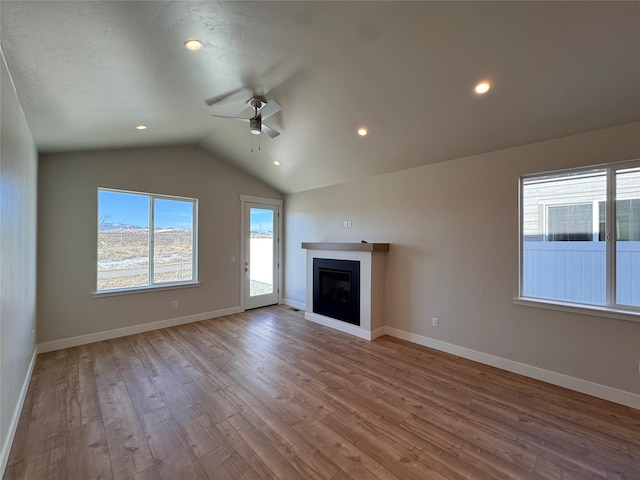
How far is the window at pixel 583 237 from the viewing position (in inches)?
101

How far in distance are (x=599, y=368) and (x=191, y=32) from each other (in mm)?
4543

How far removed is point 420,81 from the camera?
8.37ft

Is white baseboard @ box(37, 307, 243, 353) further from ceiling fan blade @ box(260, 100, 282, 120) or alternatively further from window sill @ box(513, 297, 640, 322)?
window sill @ box(513, 297, 640, 322)

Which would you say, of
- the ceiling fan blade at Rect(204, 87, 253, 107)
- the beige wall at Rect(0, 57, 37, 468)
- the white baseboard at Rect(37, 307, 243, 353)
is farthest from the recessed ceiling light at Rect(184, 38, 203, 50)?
the white baseboard at Rect(37, 307, 243, 353)

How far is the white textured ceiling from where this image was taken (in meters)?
1.72

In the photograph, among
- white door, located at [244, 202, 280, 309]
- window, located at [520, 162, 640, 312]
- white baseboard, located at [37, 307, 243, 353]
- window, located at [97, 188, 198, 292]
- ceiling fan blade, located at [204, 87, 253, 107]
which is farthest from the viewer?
white door, located at [244, 202, 280, 309]

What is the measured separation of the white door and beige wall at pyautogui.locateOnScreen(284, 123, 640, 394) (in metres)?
2.08

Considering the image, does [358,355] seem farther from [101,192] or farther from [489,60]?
[101,192]

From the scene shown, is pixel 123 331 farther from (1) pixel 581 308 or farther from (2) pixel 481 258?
(1) pixel 581 308

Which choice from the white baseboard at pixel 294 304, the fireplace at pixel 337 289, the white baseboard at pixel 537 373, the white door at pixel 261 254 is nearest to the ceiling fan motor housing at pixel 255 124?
the fireplace at pixel 337 289

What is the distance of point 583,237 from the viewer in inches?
110

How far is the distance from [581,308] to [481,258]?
1.00 meters

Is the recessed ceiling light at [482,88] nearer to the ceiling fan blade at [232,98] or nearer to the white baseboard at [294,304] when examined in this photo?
the ceiling fan blade at [232,98]

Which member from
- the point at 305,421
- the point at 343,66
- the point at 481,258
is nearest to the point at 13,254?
the point at 305,421
